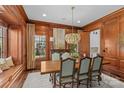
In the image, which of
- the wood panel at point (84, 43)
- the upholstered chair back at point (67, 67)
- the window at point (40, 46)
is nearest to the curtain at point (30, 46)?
the window at point (40, 46)

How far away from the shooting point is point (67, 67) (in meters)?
3.13

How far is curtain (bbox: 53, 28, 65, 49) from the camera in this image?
7.21m

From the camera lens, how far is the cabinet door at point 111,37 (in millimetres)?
5031

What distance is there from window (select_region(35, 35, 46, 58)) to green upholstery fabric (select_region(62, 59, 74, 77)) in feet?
12.9

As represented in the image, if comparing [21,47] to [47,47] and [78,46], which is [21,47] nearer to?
[47,47]

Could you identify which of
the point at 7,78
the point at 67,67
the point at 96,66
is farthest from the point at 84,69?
the point at 7,78

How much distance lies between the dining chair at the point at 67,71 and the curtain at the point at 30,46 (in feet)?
11.9

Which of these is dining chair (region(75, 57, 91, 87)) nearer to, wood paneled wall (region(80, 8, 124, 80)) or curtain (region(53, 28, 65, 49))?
wood paneled wall (region(80, 8, 124, 80))

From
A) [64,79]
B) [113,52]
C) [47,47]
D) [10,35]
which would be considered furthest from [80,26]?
[64,79]

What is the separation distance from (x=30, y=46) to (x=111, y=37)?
161 inches

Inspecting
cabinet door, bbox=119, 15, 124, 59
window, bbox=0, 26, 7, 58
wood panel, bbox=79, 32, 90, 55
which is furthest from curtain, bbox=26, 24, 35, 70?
cabinet door, bbox=119, 15, 124, 59

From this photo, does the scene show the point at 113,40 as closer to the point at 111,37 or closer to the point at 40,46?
the point at 111,37

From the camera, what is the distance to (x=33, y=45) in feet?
21.5

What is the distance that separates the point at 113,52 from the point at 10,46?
4.44 meters
